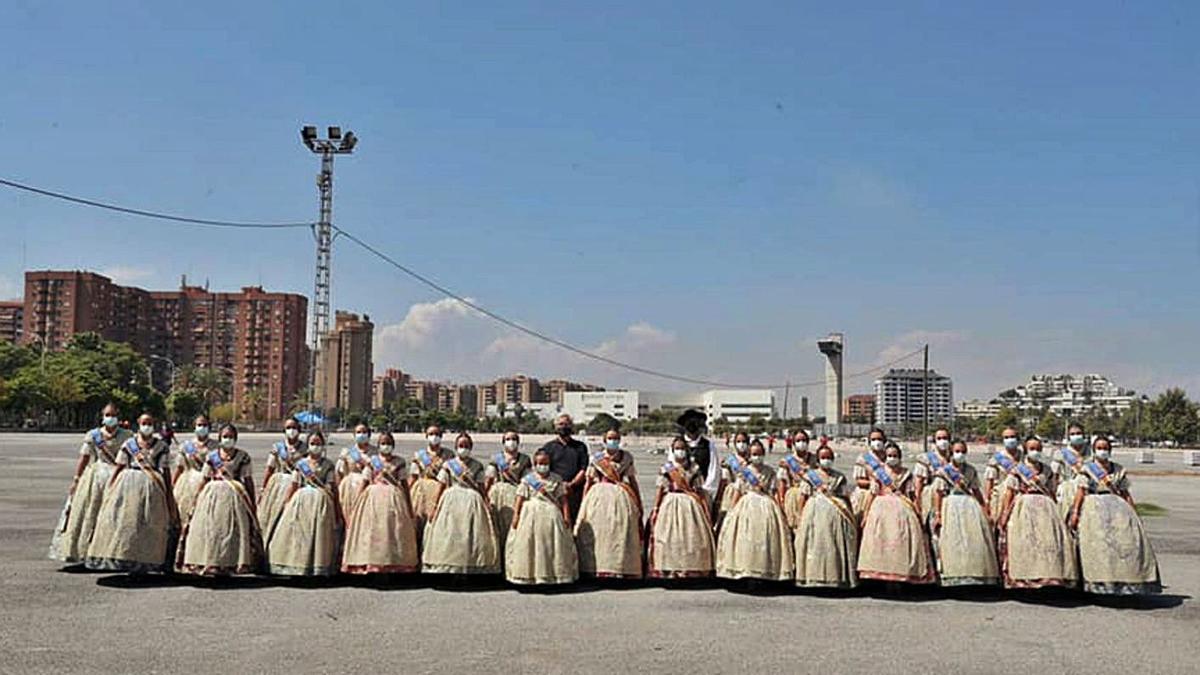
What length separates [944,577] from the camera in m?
10.5

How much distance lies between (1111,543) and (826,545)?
9.19 feet

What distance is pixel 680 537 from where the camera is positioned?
10875 mm

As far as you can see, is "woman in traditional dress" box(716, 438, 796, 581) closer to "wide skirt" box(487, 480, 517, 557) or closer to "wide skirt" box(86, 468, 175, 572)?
"wide skirt" box(487, 480, 517, 557)

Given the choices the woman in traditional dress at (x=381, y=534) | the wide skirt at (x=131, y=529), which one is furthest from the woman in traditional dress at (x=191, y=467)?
the woman in traditional dress at (x=381, y=534)

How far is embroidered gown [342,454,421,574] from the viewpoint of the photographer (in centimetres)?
1059

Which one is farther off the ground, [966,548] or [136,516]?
[136,516]

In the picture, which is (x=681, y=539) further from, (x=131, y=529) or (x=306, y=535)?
(x=131, y=529)

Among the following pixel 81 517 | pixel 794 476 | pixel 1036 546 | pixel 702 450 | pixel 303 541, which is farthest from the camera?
pixel 702 450

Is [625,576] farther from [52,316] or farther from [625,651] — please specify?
[52,316]

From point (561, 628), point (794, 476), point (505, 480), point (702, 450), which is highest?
point (702, 450)

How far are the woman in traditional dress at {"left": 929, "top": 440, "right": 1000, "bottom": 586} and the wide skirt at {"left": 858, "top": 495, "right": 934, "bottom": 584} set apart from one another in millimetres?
203

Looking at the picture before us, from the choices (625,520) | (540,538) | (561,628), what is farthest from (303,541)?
(625,520)

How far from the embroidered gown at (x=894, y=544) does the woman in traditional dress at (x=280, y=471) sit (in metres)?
6.00

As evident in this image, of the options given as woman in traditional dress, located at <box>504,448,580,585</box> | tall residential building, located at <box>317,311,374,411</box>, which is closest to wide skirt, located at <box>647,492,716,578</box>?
woman in traditional dress, located at <box>504,448,580,585</box>
